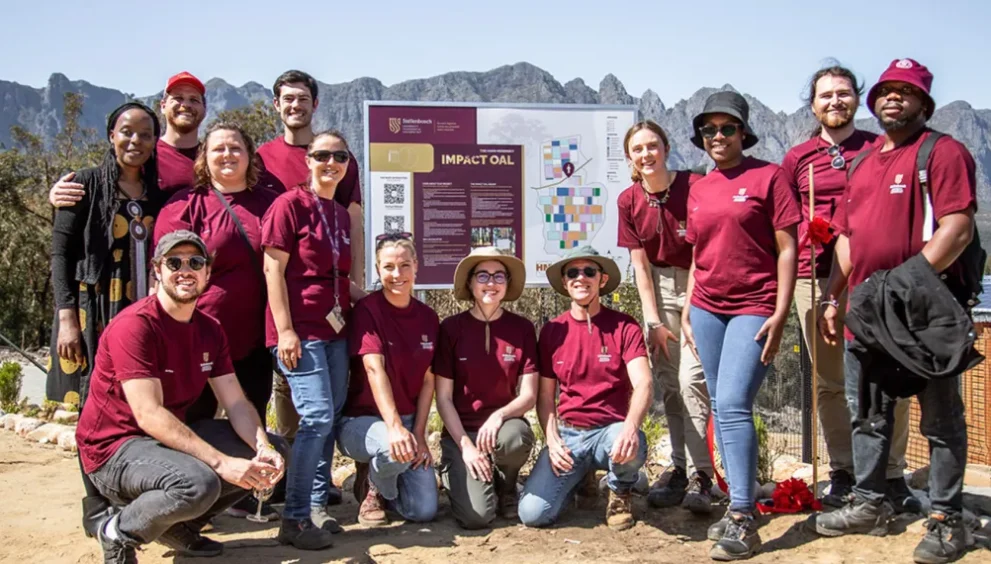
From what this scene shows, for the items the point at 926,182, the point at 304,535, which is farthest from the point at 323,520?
the point at 926,182

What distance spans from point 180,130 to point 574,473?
3.00 metres

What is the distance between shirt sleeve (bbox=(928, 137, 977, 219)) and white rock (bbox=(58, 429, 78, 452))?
21.6 ft

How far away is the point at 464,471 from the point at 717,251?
1.83 m

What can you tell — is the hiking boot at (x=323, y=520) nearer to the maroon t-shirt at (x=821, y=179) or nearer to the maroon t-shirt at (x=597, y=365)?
the maroon t-shirt at (x=597, y=365)

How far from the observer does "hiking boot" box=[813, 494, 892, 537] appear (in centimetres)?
418

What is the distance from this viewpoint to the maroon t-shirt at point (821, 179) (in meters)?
4.66

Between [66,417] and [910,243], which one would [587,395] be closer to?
[910,243]

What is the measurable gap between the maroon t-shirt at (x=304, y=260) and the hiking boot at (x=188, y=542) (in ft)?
3.24

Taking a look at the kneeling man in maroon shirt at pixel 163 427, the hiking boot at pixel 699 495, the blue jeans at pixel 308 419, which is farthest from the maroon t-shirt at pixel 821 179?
the kneeling man in maroon shirt at pixel 163 427

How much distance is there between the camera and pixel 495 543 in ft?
14.6

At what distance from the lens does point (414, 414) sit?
4.81 m

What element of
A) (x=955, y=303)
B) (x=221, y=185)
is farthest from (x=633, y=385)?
(x=221, y=185)

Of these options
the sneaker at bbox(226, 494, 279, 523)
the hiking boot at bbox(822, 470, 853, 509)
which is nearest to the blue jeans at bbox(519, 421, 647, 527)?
the hiking boot at bbox(822, 470, 853, 509)

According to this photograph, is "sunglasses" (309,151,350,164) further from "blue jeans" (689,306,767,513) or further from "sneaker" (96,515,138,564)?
"blue jeans" (689,306,767,513)
